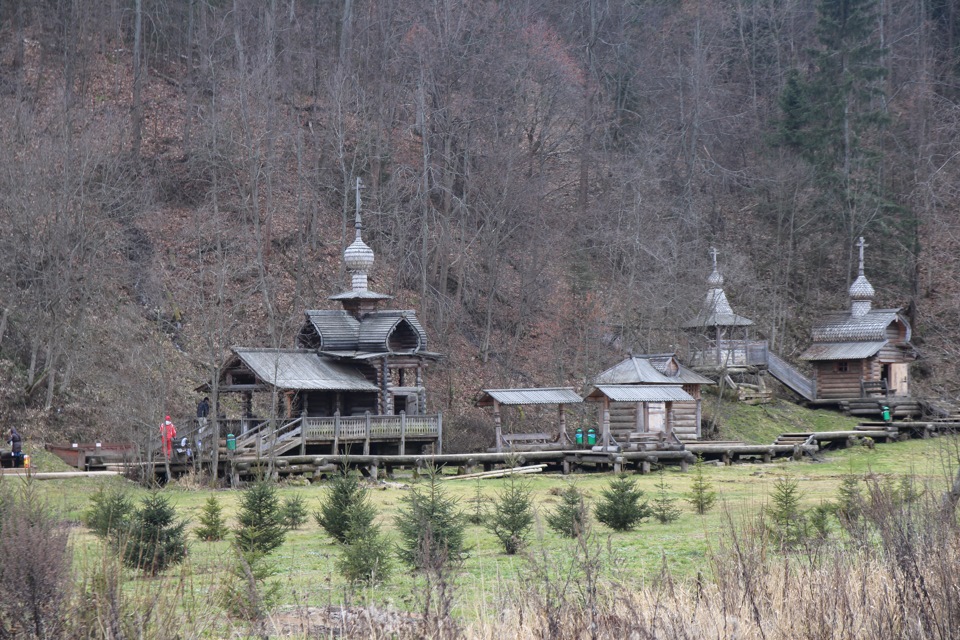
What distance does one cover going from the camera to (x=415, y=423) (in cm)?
3666

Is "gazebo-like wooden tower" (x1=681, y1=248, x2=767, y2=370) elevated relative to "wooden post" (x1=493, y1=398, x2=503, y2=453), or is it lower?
elevated

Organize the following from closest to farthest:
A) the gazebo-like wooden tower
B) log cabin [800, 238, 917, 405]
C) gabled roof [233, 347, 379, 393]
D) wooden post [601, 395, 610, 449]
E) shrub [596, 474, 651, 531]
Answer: shrub [596, 474, 651, 531] → gabled roof [233, 347, 379, 393] → wooden post [601, 395, 610, 449] → the gazebo-like wooden tower → log cabin [800, 238, 917, 405]

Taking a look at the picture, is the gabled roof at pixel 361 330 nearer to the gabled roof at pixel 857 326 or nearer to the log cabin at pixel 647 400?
the log cabin at pixel 647 400

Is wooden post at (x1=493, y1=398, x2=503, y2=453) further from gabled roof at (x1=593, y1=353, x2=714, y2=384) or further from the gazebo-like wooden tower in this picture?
the gazebo-like wooden tower

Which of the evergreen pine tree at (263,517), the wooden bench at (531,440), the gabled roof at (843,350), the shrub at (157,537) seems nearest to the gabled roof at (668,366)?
the wooden bench at (531,440)

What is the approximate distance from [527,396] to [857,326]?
22.6m

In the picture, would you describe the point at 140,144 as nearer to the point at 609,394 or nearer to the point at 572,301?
the point at 572,301

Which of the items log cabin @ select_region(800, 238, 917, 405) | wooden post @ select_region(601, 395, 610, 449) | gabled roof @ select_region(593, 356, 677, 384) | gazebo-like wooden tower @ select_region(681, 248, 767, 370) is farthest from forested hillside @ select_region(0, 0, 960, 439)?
wooden post @ select_region(601, 395, 610, 449)

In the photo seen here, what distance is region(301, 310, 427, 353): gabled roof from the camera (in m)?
38.1

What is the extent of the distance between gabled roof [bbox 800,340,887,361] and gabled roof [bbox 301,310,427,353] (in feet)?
70.4

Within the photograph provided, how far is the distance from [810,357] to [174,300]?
28656 mm

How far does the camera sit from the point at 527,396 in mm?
36719

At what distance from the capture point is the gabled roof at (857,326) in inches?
2020

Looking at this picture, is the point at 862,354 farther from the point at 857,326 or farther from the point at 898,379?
the point at 898,379
